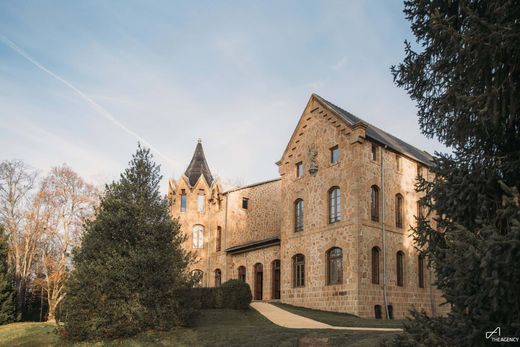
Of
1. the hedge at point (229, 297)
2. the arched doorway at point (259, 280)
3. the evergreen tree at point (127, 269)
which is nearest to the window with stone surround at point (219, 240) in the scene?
the arched doorway at point (259, 280)

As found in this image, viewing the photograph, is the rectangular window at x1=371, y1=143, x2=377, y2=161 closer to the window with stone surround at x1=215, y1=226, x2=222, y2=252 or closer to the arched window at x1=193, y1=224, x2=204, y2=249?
the window with stone surround at x1=215, y1=226, x2=222, y2=252

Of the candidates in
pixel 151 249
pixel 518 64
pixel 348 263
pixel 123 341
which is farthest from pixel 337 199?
pixel 518 64

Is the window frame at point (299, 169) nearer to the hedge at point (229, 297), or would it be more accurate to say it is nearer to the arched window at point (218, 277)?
the hedge at point (229, 297)

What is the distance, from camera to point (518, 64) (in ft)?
21.4

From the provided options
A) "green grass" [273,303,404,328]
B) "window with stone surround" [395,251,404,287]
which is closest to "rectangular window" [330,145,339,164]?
"window with stone surround" [395,251,404,287]

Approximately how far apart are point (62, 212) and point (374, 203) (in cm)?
2247

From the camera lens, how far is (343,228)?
2377 centimetres

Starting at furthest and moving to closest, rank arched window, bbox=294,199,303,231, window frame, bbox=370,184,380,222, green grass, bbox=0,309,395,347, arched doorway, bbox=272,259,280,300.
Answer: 1. arched doorway, bbox=272,259,280,300
2. arched window, bbox=294,199,303,231
3. window frame, bbox=370,184,380,222
4. green grass, bbox=0,309,395,347

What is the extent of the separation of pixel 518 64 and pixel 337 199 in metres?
18.5

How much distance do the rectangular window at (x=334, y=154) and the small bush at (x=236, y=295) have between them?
8.11 metres

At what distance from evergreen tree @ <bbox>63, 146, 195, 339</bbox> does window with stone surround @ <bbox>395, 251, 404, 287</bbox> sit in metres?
12.6

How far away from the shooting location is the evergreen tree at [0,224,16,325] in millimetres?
26969

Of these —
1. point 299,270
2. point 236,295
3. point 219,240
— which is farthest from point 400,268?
point 219,240

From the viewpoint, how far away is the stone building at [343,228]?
76.3ft
